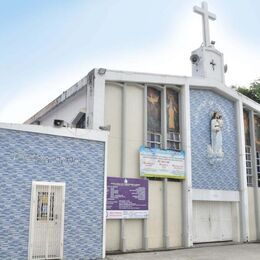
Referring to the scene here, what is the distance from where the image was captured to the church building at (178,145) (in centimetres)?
1454

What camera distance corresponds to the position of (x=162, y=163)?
15406 millimetres

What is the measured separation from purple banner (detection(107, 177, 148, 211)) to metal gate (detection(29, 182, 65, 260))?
97.6 inches

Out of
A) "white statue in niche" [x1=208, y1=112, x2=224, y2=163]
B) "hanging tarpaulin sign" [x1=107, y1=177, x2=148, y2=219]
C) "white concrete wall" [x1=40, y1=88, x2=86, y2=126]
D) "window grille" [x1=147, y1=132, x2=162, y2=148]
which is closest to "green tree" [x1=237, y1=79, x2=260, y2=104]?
"white statue in niche" [x1=208, y1=112, x2=224, y2=163]

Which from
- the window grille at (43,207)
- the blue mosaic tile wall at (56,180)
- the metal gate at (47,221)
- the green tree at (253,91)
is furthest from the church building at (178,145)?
the green tree at (253,91)

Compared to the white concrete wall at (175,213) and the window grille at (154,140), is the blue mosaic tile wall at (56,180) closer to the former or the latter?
the window grille at (154,140)

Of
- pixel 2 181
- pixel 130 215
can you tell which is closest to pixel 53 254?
pixel 2 181

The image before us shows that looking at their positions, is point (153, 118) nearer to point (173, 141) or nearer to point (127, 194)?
point (173, 141)

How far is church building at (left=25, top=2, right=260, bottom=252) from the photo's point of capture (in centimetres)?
1454

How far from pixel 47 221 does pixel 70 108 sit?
6.28 m

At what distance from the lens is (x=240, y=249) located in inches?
598

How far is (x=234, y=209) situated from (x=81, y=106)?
831 centimetres

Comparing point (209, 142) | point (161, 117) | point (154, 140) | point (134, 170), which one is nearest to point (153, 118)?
point (161, 117)

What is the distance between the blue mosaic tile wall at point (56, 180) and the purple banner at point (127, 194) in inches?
52.9

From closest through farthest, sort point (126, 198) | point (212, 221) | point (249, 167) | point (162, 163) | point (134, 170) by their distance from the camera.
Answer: point (126, 198)
point (134, 170)
point (162, 163)
point (212, 221)
point (249, 167)
